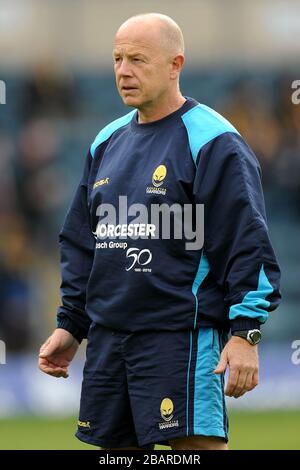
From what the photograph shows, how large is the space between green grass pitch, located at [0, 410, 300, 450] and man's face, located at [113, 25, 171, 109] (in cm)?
421

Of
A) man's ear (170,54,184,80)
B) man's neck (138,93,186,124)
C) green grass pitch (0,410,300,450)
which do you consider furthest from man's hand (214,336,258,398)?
green grass pitch (0,410,300,450)

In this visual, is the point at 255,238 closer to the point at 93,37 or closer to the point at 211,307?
the point at 211,307

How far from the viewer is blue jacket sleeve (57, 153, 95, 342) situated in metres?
6.00

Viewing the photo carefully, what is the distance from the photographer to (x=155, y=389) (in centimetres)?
547

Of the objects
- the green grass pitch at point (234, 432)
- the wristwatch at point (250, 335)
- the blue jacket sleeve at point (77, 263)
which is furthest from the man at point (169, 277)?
the green grass pitch at point (234, 432)

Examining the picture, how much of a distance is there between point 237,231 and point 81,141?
10.3m

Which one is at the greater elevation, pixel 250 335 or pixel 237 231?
pixel 237 231

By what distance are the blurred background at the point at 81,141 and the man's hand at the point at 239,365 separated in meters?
4.60

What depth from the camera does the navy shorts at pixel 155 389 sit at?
5426mm

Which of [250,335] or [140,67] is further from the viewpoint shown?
[140,67]

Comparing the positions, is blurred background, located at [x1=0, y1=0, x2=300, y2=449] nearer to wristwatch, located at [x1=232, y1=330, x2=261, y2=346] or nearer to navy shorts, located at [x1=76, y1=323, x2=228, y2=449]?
navy shorts, located at [x1=76, y1=323, x2=228, y2=449]

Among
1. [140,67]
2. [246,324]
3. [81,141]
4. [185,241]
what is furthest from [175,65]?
[81,141]

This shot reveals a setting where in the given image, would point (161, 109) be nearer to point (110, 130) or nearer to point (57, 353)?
point (110, 130)

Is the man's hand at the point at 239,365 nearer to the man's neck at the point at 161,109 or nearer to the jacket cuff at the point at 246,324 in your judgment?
the jacket cuff at the point at 246,324
